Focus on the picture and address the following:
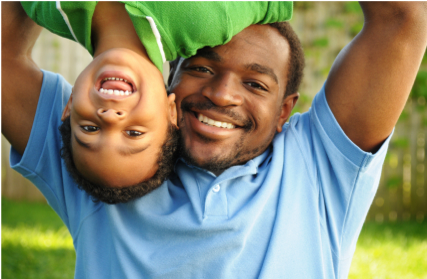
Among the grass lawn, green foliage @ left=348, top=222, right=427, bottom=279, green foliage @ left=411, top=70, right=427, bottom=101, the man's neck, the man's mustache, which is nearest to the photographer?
the man's neck

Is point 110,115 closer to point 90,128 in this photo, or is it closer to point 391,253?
point 90,128

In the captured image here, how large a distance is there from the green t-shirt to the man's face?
0.72ft

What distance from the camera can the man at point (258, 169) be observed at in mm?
1707

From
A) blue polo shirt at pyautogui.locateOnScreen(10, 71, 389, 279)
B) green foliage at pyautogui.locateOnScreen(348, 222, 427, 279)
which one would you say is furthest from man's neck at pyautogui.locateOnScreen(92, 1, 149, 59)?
green foliage at pyautogui.locateOnScreen(348, 222, 427, 279)

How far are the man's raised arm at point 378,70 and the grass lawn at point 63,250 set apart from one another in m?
2.33

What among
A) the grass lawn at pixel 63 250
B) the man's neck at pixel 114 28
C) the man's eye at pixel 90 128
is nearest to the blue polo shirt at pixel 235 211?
the man's eye at pixel 90 128

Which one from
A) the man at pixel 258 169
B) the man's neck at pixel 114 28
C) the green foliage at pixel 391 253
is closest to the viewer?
the man's neck at pixel 114 28

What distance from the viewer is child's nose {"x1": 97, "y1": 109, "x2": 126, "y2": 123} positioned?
4.67 ft

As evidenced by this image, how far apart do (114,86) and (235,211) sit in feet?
2.39

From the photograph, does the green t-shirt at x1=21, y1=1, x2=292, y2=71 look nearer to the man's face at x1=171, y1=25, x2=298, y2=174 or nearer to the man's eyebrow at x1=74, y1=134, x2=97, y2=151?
the man's face at x1=171, y1=25, x2=298, y2=174

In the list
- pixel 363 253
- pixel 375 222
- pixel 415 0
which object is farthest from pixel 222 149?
→ pixel 375 222

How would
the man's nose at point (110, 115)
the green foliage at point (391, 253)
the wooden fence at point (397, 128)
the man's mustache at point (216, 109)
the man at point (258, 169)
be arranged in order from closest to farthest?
the man's nose at point (110, 115) → the man at point (258, 169) → the man's mustache at point (216, 109) → the green foliage at point (391, 253) → the wooden fence at point (397, 128)

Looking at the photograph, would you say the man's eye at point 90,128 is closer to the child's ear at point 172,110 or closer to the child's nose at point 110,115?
the child's nose at point 110,115

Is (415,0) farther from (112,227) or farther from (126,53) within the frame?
(112,227)
